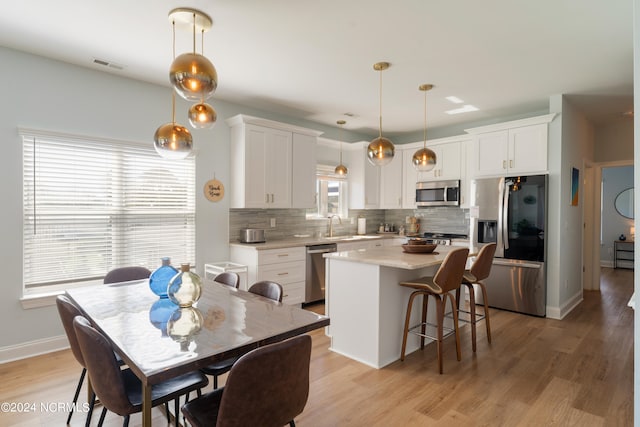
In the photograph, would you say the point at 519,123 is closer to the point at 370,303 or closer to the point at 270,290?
the point at 370,303

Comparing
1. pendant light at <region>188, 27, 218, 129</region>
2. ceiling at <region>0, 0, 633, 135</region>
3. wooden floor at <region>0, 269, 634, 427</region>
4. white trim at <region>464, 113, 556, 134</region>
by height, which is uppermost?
ceiling at <region>0, 0, 633, 135</region>

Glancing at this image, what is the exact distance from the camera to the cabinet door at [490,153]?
4.72 meters

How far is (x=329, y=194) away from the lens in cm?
608

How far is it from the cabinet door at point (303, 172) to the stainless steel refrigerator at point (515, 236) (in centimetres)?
231

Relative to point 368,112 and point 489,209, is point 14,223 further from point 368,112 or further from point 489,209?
point 489,209

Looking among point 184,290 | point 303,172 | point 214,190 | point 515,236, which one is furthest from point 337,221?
point 184,290

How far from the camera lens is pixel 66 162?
11.2ft

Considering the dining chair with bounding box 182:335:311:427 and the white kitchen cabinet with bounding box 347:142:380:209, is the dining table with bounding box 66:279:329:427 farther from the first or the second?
the white kitchen cabinet with bounding box 347:142:380:209

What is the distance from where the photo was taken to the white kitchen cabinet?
6.11m

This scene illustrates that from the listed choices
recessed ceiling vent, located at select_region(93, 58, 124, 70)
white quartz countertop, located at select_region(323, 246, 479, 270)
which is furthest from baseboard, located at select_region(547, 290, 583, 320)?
recessed ceiling vent, located at select_region(93, 58, 124, 70)

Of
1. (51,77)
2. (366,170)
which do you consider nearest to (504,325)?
(366,170)

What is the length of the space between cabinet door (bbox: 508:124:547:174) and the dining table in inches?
154

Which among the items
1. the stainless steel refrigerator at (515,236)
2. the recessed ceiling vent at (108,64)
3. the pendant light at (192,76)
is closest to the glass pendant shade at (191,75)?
the pendant light at (192,76)

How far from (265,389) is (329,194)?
4.84m
